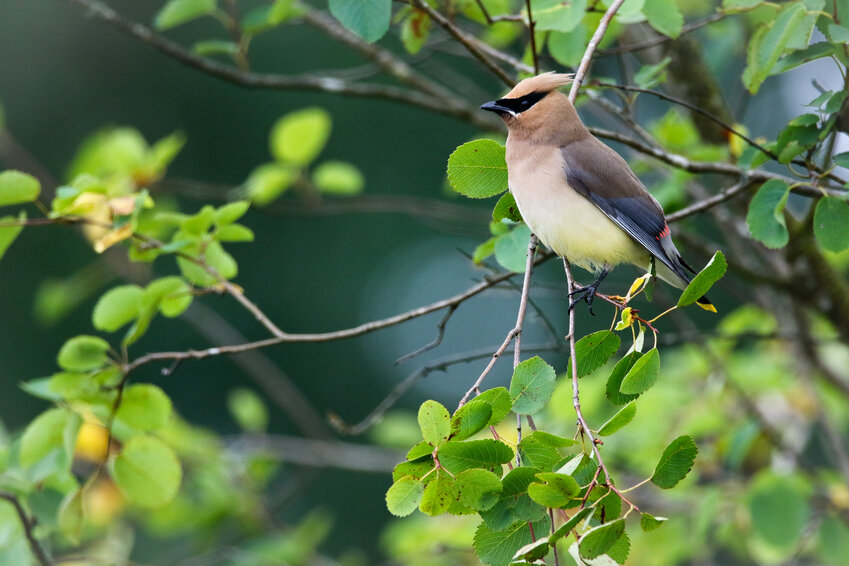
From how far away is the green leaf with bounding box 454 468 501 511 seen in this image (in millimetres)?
1824

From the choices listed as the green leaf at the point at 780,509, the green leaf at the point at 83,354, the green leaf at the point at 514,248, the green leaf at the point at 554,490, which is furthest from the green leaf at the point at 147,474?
the green leaf at the point at 780,509

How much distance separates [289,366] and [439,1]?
31.1ft

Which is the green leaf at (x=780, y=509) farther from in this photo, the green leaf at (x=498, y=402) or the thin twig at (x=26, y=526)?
the thin twig at (x=26, y=526)

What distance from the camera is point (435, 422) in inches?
73.7

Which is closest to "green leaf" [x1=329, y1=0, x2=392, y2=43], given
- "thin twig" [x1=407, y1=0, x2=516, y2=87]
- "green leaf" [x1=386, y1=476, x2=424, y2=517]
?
"thin twig" [x1=407, y1=0, x2=516, y2=87]

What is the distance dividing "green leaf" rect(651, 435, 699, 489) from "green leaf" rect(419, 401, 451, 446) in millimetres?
416

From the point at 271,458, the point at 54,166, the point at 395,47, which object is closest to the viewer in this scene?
the point at 271,458

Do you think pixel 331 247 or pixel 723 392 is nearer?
pixel 723 392

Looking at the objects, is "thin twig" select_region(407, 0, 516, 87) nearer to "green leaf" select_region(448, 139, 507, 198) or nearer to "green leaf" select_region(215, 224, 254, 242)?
"green leaf" select_region(448, 139, 507, 198)

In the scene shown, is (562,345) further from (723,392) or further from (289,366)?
(289,366)

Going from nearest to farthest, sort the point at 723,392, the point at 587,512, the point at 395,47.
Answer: the point at 587,512, the point at 723,392, the point at 395,47

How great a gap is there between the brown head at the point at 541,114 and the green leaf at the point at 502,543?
4.89 ft

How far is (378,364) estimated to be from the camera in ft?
41.7

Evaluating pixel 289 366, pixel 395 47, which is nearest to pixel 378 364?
pixel 289 366
